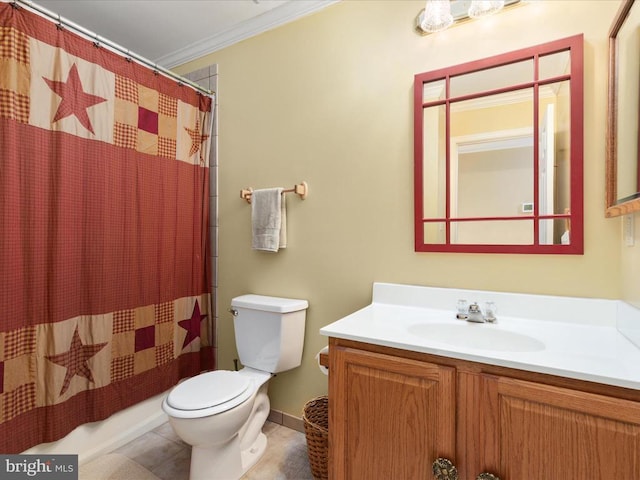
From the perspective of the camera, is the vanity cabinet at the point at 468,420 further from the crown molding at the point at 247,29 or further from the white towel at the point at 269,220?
the crown molding at the point at 247,29

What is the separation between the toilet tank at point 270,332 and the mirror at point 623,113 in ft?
4.49

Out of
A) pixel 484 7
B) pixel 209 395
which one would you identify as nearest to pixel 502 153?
pixel 484 7

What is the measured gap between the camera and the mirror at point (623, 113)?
1005 mm

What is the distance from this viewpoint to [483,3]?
1.32 meters

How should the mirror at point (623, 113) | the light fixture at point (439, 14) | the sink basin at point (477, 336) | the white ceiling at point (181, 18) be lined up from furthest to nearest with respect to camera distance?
the white ceiling at point (181, 18), the light fixture at point (439, 14), the sink basin at point (477, 336), the mirror at point (623, 113)

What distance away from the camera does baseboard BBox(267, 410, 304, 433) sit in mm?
1835

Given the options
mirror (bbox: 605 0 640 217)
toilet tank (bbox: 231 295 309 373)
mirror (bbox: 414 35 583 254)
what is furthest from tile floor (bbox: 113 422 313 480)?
mirror (bbox: 605 0 640 217)

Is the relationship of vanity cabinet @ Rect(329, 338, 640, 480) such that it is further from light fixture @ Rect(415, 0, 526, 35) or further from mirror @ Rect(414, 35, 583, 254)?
light fixture @ Rect(415, 0, 526, 35)

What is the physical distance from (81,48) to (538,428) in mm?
2255

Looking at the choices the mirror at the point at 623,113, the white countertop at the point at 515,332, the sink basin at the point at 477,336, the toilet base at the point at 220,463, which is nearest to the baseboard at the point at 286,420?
the toilet base at the point at 220,463

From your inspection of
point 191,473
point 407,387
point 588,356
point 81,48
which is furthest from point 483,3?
point 191,473

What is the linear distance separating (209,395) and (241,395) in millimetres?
135

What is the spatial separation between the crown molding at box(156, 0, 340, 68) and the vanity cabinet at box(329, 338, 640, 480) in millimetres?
1742

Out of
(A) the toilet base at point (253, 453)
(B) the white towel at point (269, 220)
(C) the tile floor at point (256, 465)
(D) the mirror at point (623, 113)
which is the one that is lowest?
(C) the tile floor at point (256, 465)
